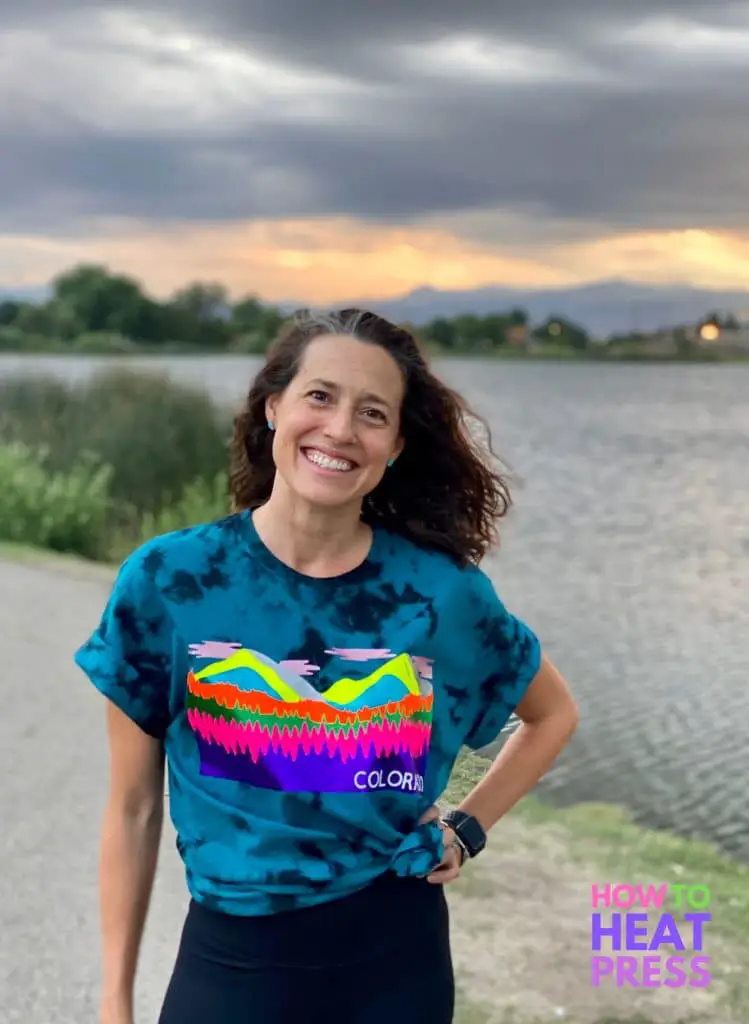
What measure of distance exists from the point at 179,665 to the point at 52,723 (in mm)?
4199

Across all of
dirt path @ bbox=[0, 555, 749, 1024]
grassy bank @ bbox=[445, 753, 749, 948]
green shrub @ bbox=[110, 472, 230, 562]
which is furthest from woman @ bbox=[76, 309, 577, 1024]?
green shrub @ bbox=[110, 472, 230, 562]

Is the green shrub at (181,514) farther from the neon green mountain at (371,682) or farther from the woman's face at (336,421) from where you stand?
the neon green mountain at (371,682)

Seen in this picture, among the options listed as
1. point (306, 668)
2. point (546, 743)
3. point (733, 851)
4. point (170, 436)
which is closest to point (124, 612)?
point (306, 668)

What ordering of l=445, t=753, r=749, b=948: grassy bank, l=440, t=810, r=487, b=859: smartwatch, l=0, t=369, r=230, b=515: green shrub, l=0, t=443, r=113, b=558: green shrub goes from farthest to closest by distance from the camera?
l=0, t=369, r=230, b=515: green shrub, l=0, t=443, r=113, b=558: green shrub, l=445, t=753, r=749, b=948: grassy bank, l=440, t=810, r=487, b=859: smartwatch

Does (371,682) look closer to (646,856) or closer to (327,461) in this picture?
(327,461)

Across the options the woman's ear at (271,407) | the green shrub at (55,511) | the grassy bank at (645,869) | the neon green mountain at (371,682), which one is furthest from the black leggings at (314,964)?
the green shrub at (55,511)

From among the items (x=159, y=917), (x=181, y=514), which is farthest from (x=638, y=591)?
(x=159, y=917)

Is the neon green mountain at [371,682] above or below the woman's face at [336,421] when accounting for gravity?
below

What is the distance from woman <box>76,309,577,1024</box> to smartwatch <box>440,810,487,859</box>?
3cm

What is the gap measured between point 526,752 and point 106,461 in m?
10.7

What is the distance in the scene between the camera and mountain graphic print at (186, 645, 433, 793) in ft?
4.83

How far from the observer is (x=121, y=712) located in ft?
5.10

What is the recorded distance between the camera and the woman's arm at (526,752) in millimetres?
1755

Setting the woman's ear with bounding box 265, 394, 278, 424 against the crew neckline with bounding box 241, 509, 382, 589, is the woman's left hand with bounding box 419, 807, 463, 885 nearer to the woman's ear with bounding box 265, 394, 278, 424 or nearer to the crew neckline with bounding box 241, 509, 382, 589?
the crew neckline with bounding box 241, 509, 382, 589
